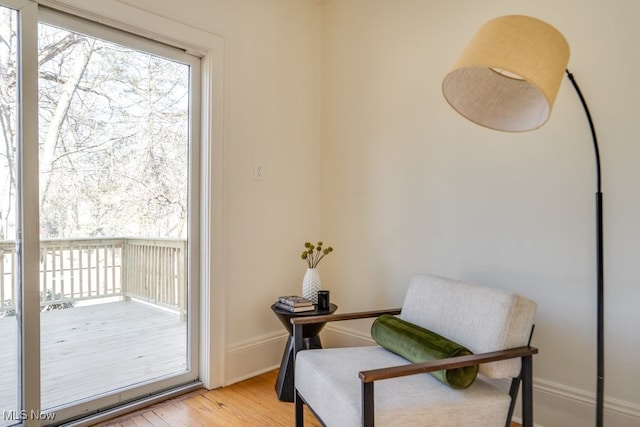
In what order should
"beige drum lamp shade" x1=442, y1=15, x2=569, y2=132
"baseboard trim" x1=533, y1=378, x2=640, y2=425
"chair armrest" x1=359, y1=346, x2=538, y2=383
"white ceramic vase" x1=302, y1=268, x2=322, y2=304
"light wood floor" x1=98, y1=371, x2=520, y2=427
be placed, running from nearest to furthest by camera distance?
"beige drum lamp shade" x1=442, y1=15, x2=569, y2=132 → "chair armrest" x1=359, y1=346, x2=538, y2=383 → "baseboard trim" x1=533, y1=378, x2=640, y2=425 → "light wood floor" x1=98, y1=371, x2=520, y2=427 → "white ceramic vase" x1=302, y1=268, x2=322, y2=304

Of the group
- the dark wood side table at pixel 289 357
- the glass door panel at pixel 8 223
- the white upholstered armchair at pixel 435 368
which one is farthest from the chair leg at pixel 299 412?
the glass door panel at pixel 8 223

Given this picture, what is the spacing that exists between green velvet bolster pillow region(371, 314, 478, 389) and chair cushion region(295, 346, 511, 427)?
6 centimetres

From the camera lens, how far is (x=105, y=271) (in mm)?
2111

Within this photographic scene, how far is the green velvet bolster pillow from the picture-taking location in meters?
1.44

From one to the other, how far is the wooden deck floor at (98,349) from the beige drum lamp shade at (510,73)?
2058 millimetres

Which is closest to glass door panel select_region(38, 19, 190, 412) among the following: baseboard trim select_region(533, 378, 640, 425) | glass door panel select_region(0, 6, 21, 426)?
glass door panel select_region(0, 6, 21, 426)

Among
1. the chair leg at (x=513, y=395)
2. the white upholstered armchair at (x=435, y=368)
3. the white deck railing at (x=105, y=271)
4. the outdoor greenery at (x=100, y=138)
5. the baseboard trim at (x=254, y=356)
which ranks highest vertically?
the outdoor greenery at (x=100, y=138)

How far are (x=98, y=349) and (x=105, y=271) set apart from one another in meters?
0.43

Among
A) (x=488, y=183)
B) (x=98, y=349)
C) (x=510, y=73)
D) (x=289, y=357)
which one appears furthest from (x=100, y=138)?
(x=488, y=183)

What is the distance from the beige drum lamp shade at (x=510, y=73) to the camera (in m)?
0.99

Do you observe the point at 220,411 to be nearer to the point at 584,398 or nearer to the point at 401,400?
the point at 401,400

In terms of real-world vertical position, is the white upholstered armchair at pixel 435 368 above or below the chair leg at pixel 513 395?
above
